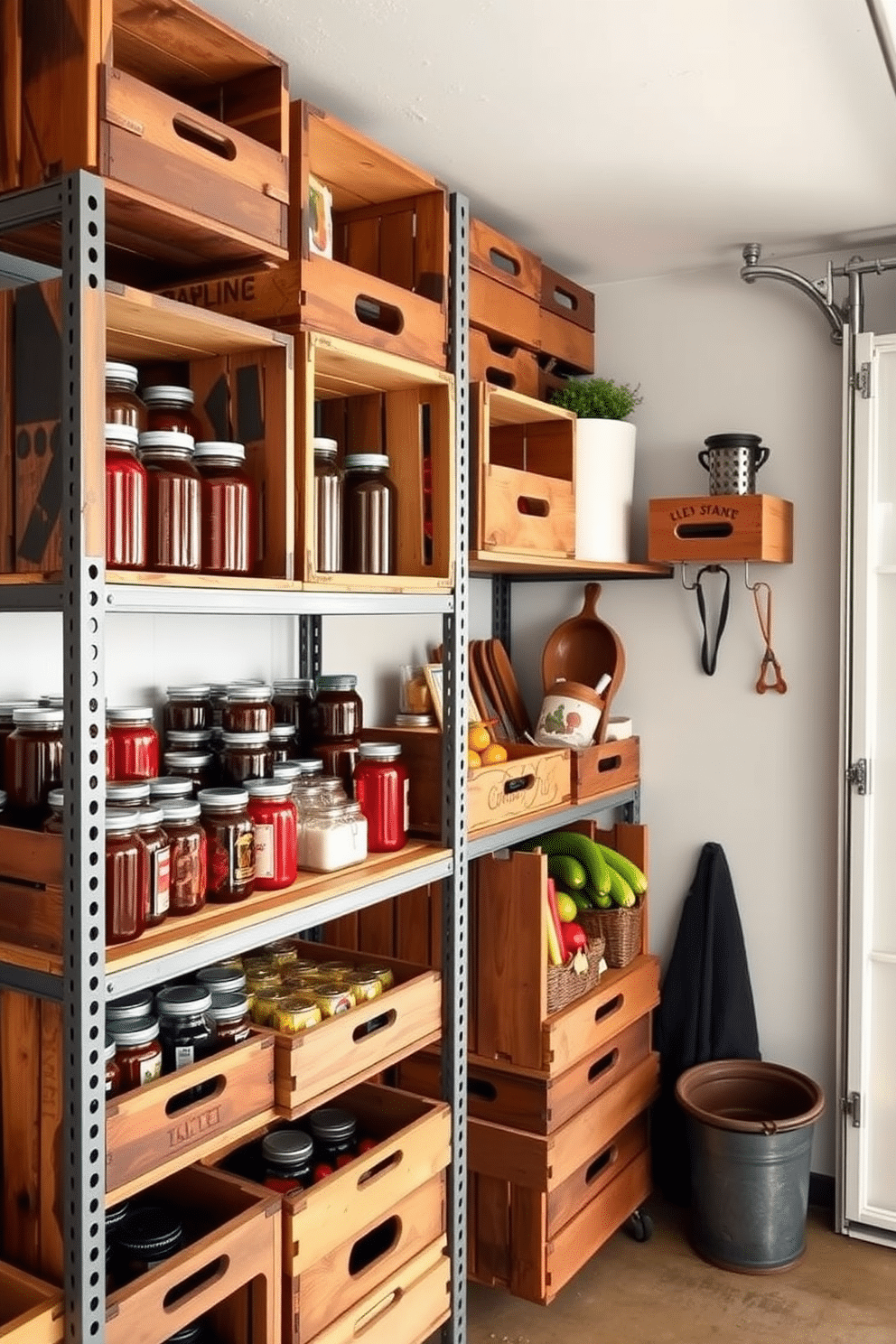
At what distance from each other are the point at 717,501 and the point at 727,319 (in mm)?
541

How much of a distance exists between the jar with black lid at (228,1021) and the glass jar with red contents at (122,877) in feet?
0.93

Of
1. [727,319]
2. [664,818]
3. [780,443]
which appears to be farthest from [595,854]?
[727,319]

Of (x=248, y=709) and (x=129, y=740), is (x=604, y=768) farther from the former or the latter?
(x=129, y=740)

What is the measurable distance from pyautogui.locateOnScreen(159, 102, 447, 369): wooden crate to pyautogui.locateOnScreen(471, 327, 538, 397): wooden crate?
325 mm

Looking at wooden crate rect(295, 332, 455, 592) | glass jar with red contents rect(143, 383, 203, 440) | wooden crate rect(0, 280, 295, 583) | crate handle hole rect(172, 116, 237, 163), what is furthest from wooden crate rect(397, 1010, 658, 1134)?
crate handle hole rect(172, 116, 237, 163)

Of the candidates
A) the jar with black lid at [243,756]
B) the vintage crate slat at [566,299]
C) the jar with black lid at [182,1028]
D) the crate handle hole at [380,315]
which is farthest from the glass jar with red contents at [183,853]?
the vintage crate slat at [566,299]

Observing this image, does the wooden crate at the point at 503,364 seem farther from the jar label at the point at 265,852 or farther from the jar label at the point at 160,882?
Answer: the jar label at the point at 160,882

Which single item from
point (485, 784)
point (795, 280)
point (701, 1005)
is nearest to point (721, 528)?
point (795, 280)

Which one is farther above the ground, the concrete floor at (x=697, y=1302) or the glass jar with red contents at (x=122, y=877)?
the glass jar with red contents at (x=122, y=877)

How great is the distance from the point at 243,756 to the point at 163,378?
2.05ft

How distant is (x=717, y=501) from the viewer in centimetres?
288

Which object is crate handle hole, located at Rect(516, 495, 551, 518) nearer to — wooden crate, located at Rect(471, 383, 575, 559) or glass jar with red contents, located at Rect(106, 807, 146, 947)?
wooden crate, located at Rect(471, 383, 575, 559)

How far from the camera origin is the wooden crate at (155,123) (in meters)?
1.47

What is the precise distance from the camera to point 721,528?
2.93 meters
